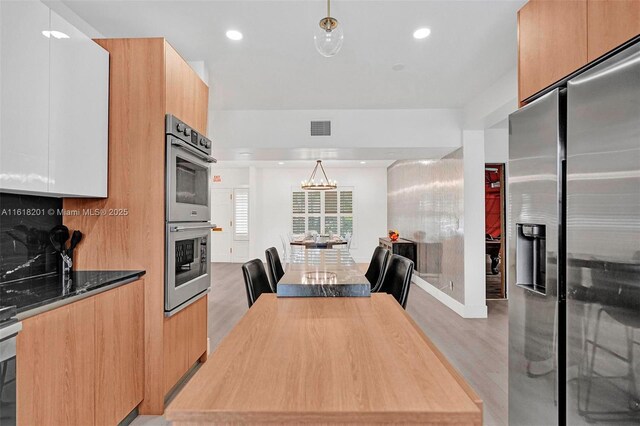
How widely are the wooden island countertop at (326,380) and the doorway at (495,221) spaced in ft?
17.5

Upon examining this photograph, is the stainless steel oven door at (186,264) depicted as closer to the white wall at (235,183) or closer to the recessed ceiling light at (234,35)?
the recessed ceiling light at (234,35)

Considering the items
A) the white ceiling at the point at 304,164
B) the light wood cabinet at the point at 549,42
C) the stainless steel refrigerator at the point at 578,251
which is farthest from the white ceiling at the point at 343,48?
the white ceiling at the point at 304,164

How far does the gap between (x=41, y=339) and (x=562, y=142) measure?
254 centimetres

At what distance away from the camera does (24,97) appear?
5.37 ft

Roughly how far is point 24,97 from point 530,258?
2772 mm

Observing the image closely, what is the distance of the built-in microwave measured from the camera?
7.57ft

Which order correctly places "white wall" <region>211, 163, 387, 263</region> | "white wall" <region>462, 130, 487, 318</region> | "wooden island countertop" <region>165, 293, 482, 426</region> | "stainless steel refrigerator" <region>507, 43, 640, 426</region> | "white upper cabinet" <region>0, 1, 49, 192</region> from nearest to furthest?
"wooden island countertop" <region>165, 293, 482, 426</region>, "stainless steel refrigerator" <region>507, 43, 640, 426</region>, "white upper cabinet" <region>0, 1, 49, 192</region>, "white wall" <region>462, 130, 487, 318</region>, "white wall" <region>211, 163, 387, 263</region>

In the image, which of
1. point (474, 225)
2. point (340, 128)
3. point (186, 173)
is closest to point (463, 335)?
point (474, 225)

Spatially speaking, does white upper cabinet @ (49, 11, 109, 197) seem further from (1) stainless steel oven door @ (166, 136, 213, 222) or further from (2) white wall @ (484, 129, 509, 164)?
(2) white wall @ (484, 129, 509, 164)

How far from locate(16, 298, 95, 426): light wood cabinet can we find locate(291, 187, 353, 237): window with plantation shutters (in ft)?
27.2

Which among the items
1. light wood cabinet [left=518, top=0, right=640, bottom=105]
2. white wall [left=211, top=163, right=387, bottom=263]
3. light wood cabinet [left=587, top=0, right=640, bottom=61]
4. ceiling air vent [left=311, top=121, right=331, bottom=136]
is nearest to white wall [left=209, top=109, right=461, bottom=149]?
ceiling air vent [left=311, top=121, right=331, bottom=136]

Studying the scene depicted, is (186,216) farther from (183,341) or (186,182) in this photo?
(183,341)

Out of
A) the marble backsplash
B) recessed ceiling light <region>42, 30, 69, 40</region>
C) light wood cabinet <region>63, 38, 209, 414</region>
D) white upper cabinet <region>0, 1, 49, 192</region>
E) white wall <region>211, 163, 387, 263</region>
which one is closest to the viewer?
white upper cabinet <region>0, 1, 49, 192</region>

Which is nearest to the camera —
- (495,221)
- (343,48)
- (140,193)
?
(140,193)
